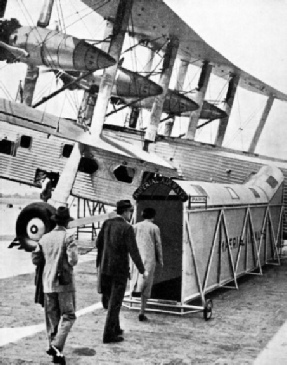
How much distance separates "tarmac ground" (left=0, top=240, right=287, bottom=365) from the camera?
6410 millimetres

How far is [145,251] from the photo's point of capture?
27.9 ft

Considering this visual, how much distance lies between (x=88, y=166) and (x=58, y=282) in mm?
11946

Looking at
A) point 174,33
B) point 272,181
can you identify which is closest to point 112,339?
point 272,181

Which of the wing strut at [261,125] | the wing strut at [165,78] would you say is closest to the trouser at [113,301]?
the wing strut at [165,78]

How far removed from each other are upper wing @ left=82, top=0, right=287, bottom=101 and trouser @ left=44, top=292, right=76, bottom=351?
14758 millimetres

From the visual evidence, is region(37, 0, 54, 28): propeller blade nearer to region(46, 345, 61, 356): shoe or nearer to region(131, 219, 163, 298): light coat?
region(131, 219, 163, 298): light coat

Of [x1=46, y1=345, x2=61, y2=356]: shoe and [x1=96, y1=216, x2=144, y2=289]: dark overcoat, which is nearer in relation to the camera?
[x1=46, y1=345, x2=61, y2=356]: shoe

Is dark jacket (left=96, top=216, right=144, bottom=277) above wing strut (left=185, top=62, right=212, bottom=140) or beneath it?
beneath

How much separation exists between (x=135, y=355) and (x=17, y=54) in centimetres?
1556

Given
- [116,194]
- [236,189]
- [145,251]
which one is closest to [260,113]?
[116,194]

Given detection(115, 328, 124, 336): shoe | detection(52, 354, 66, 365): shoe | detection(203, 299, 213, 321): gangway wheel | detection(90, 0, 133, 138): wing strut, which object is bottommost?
detection(52, 354, 66, 365): shoe

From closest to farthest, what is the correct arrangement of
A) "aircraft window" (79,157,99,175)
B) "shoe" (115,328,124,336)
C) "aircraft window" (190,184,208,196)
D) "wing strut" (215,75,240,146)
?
"shoe" (115,328,124,336), "aircraft window" (190,184,208,196), "aircraft window" (79,157,99,175), "wing strut" (215,75,240,146)

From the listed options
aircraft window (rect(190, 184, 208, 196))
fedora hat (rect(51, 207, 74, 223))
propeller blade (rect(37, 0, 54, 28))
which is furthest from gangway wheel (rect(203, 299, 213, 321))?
propeller blade (rect(37, 0, 54, 28))

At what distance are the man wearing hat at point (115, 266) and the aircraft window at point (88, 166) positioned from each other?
10426mm
